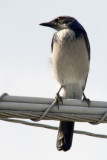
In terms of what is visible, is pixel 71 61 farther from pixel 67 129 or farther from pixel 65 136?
pixel 65 136

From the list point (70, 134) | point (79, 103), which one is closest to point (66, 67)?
point (70, 134)

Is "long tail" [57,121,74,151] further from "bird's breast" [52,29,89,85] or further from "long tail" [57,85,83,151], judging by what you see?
"bird's breast" [52,29,89,85]

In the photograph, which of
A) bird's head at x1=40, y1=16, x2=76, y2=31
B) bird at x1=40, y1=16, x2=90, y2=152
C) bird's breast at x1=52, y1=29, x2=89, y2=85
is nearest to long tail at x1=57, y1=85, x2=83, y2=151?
bird at x1=40, y1=16, x2=90, y2=152

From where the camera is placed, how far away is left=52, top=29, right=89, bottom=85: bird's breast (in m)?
8.52

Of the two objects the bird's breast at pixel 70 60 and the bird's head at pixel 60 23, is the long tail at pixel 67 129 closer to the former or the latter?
the bird's breast at pixel 70 60

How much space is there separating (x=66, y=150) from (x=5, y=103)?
2.35 metres

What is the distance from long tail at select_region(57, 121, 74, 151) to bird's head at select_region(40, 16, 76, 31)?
234 cm

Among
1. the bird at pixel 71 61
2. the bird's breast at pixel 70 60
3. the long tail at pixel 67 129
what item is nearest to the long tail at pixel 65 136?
the long tail at pixel 67 129

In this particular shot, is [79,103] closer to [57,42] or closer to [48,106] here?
[48,106]

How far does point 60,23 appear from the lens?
9820 millimetres

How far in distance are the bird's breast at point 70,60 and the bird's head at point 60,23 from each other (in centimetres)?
89

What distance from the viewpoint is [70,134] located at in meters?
7.81

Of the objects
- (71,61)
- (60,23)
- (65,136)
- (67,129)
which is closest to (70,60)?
(71,61)

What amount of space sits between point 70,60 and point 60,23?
60.2 inches
